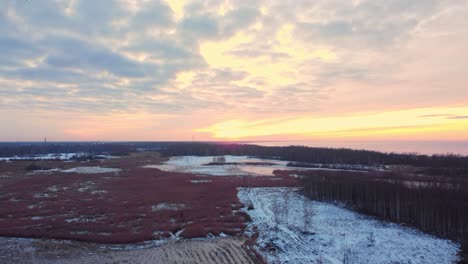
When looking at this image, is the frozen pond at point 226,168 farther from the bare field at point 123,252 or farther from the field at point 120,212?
the bare field at point 123,252

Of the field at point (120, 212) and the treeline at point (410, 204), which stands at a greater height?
the treeline at point (410, 204)

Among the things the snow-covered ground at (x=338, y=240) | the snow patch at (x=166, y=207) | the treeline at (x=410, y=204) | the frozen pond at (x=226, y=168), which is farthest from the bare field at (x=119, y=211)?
the frozen pond at (x=226, y=168)

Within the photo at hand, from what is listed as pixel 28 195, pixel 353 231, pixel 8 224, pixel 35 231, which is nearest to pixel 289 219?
pixel 353 231

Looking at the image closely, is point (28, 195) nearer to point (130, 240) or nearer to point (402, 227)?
point (130, 240)

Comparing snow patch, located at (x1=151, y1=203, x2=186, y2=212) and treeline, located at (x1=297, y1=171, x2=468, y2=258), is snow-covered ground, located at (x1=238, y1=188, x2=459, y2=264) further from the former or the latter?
snow patch, located at (x1=151, y1=203, x2=186, y2=212)

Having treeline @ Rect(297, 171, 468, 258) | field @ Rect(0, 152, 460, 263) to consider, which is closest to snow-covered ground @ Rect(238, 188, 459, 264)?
field @ Rect(0, 152, 460, 263)

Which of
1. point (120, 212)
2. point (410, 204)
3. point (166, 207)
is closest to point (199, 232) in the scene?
point (166, 207)

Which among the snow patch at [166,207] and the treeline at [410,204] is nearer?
the treeline at [410,204]

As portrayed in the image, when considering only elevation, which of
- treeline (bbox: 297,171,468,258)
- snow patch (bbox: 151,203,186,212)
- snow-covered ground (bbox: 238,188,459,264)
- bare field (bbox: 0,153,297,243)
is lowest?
snow patch (bbox: 151,203,186,212)

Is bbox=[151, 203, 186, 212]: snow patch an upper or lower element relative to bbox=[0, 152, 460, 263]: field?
lower
